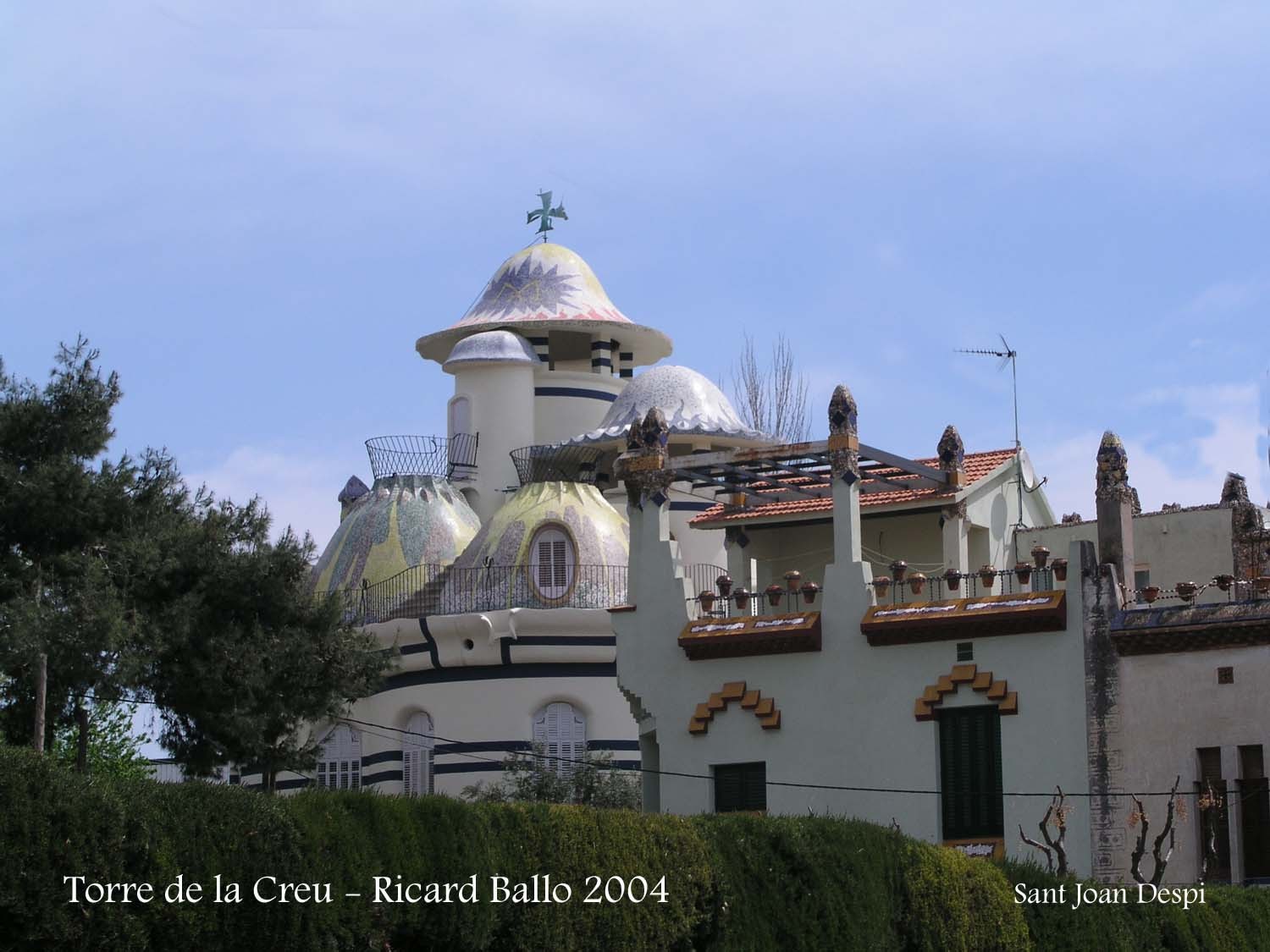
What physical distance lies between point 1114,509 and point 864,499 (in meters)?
6.30

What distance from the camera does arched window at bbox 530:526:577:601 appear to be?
4597 cm

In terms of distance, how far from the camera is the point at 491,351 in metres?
51.8

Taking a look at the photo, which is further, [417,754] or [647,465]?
[417,754]

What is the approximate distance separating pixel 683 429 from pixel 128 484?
1657cm

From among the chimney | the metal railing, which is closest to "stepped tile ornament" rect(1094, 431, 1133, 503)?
the chimney

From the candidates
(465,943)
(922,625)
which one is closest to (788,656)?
(922,625)

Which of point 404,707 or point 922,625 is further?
point 404,707

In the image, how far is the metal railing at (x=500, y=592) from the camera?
1804 inches

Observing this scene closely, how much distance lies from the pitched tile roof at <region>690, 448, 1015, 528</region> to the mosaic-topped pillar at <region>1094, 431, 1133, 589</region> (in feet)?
14.1

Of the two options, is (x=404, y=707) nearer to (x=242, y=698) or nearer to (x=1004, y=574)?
(x=242, y=698)

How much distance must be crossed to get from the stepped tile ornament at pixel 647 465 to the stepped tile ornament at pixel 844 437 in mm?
3402

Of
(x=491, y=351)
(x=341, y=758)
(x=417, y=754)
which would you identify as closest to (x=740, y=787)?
(x=417, y=754)

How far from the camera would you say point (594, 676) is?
150ft

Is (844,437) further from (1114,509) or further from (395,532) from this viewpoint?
(395,532)
